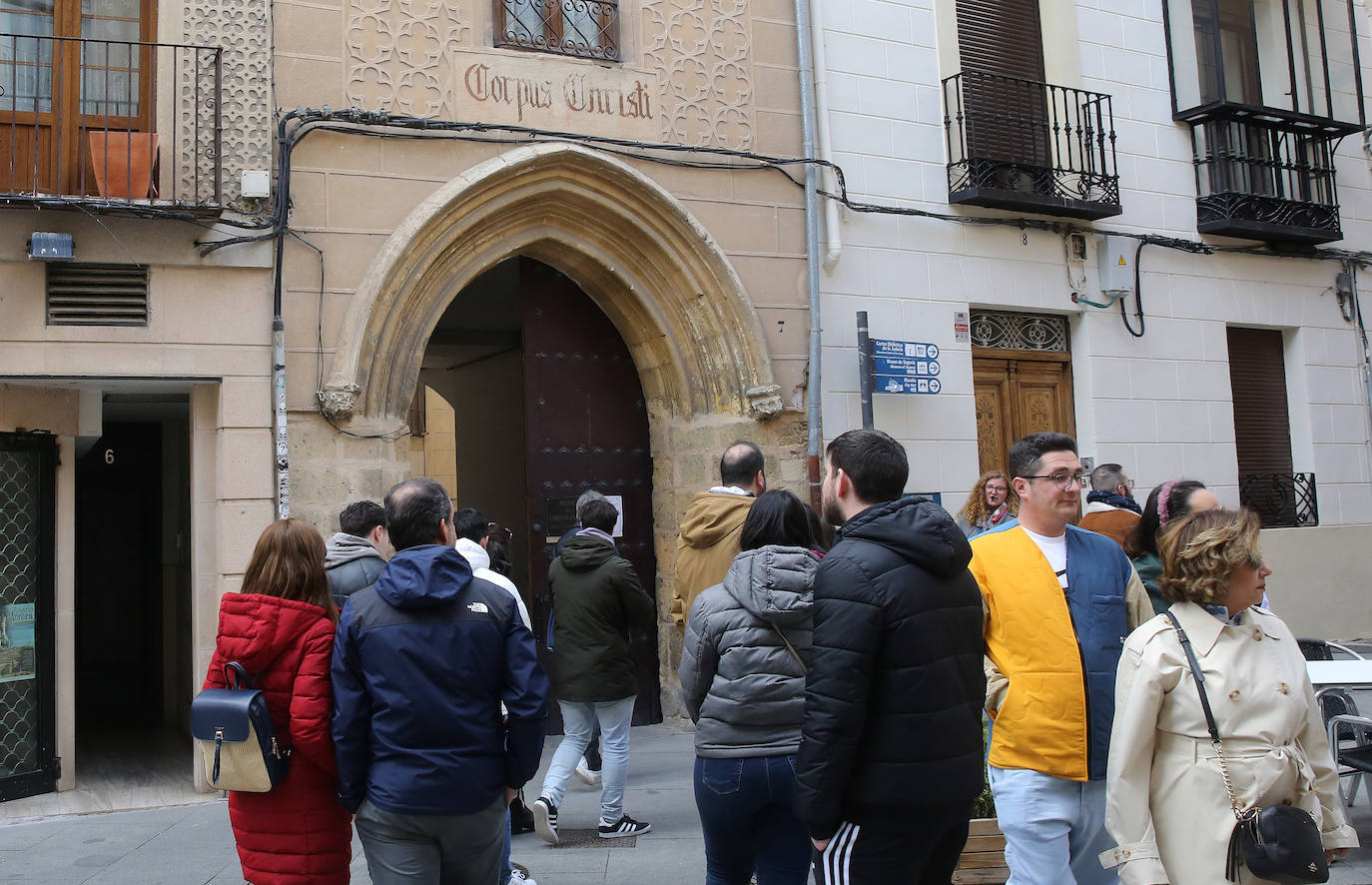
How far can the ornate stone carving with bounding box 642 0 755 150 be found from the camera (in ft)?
25.6

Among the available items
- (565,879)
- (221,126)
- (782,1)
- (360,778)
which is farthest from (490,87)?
(360,778)

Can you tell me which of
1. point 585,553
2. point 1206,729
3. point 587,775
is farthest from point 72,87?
point 1206,729

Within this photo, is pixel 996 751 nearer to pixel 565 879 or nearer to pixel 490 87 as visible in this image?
pixel 565 879

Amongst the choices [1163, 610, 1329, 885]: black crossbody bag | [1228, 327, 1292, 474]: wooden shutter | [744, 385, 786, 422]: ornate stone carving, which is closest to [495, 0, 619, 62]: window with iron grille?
[744, 385, 786, 422]: ornate stone carving

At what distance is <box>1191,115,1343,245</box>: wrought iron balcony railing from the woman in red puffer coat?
344 inches

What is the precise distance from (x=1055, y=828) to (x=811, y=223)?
5.53 metres

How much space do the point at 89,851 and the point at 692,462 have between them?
13.9ft

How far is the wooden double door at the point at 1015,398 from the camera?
8914 mm

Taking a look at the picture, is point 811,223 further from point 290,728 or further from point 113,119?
point 290,728

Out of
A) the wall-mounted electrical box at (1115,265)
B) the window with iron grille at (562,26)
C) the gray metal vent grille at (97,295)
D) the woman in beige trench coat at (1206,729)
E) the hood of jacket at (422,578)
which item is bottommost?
the woman in beige trench coat at (1206,729)

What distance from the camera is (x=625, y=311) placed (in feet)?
26.5

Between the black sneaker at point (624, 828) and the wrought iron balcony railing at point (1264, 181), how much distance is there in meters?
7.14

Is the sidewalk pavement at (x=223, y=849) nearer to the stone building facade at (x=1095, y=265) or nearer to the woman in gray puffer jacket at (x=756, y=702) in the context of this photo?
the woman in gray puffer jacket at (x=756, y=702)

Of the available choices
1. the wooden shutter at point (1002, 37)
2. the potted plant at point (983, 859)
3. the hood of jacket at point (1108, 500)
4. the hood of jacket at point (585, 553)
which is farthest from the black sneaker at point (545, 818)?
the wooden shutter at point (1002, 37)
